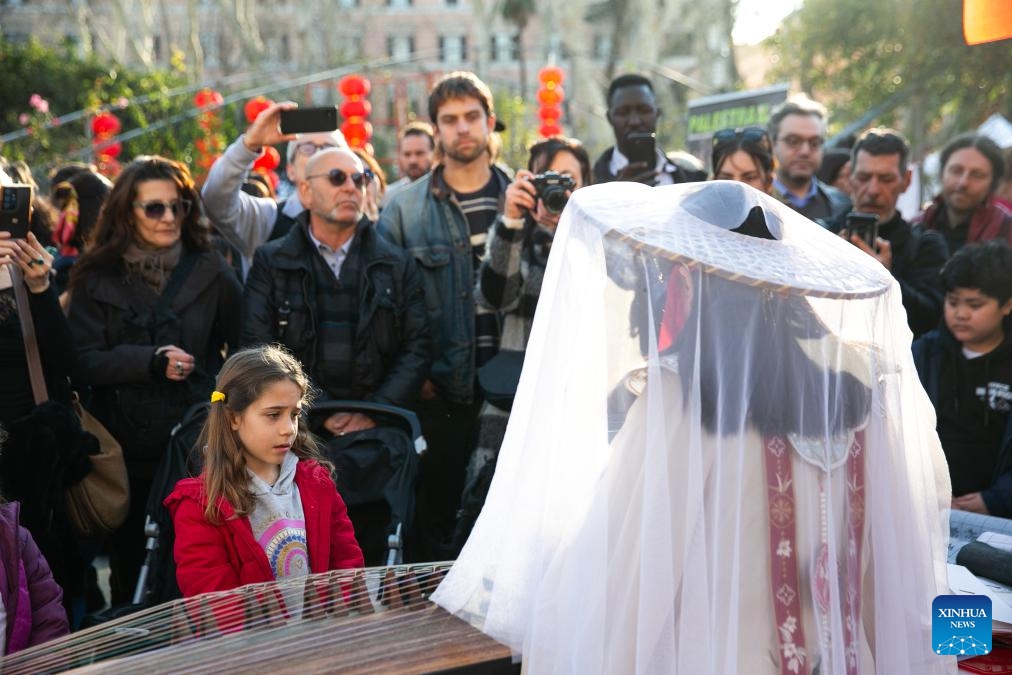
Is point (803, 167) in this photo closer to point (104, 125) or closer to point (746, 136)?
point (746, 136)

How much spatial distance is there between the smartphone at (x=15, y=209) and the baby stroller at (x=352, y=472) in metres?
0.87

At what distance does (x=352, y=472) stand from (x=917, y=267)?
296 cm

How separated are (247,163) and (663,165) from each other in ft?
6.74

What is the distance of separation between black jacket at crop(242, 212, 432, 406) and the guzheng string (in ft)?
4.79

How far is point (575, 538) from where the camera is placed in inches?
95.3

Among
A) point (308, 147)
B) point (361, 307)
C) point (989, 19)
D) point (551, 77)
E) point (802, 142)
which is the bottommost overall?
point (361, 307)

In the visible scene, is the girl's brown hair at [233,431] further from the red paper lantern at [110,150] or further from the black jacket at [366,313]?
the red paper lantern at [110,150]

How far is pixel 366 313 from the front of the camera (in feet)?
15.0

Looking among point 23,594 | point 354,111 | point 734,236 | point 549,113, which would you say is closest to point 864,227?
point 734,236

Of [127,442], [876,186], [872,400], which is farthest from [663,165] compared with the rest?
[872,400]

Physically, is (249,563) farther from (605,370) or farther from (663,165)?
(663,165)

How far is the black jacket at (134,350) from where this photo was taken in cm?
427

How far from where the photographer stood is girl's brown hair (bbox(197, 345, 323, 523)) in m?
3.39

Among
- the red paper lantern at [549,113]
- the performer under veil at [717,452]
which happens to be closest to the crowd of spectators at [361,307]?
the performer under veil at [717,452]
